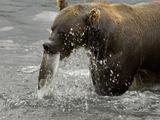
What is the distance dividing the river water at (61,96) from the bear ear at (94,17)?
0.50 metres

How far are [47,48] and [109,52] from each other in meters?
0.83

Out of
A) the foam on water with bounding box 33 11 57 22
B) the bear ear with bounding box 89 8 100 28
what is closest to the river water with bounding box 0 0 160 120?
the bear ear with bounding box 89 8 100 28

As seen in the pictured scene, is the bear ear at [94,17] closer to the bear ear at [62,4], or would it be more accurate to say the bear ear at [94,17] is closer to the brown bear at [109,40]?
the brown bear at [109,40]

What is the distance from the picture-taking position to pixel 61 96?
25.1ft

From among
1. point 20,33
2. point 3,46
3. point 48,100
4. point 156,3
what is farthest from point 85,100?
point 20,33

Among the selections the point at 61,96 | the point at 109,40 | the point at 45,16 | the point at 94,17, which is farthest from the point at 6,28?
the point at 94,17

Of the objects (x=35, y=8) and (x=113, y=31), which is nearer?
(x=113, y=31)

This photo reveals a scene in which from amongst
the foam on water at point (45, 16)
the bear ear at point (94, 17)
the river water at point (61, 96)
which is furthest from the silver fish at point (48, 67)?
the foam on water at point (45, 16)

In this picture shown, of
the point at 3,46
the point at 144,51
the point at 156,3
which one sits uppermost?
the point at 156,3

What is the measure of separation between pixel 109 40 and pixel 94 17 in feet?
1.33

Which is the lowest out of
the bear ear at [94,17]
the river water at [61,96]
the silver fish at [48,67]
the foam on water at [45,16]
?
the foam on water at [45,16]

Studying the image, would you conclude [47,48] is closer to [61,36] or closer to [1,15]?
[61,36]

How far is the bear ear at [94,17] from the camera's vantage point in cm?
666

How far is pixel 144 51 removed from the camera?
24.5 ft
